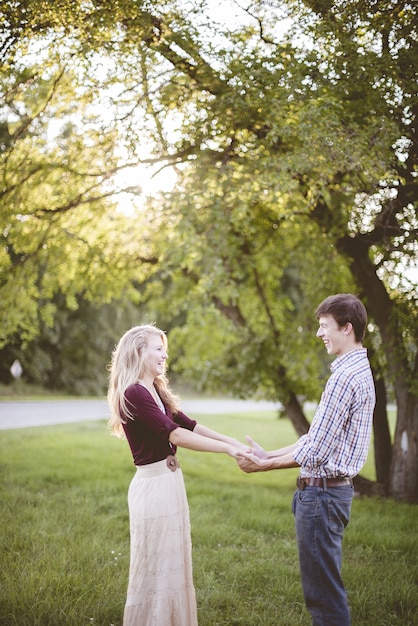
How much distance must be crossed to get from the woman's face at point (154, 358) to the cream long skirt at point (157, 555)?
0.57m

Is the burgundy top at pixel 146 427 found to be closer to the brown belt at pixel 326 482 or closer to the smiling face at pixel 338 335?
the brown belt at pixel 326 482

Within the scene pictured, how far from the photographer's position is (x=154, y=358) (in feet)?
12.5

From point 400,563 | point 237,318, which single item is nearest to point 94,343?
point 237,318

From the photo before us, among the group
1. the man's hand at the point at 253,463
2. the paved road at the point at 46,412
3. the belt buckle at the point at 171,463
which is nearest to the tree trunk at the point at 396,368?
the man's hand at the point at 253,463

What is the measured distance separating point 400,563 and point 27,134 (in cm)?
707

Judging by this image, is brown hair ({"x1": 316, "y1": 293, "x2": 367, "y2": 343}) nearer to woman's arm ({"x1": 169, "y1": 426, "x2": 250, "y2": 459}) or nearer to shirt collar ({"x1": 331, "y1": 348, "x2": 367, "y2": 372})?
shirt collar ({"x1": 331, "y1": 348, "x2": 367, "y2": 372})

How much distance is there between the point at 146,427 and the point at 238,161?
16.3 ft

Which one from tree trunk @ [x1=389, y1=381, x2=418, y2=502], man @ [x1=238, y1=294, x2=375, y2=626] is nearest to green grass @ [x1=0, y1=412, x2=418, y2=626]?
tree trunk @ [x1=389, y1=381, x2=418, y2=502]

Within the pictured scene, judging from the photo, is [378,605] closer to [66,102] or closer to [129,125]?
[129,125]

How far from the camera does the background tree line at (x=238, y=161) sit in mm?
6516

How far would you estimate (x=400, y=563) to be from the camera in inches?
232

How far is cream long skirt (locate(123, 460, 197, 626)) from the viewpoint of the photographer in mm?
3598

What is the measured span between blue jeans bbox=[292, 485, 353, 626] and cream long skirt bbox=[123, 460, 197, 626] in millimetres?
787

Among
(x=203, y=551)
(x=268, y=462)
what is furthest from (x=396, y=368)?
(x=268, y=462)
